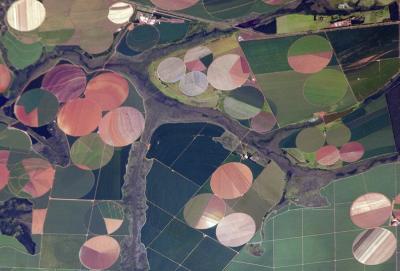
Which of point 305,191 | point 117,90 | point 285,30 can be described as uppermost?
point 285,30

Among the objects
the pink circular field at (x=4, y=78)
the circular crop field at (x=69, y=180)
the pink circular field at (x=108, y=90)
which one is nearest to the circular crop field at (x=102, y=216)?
the circular crop field at (x=69, y=180)

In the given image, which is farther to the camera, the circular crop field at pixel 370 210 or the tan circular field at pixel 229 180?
the circular crop field at pixel 370 210

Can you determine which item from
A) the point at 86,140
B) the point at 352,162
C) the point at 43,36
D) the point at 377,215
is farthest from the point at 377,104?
the point at 43,36

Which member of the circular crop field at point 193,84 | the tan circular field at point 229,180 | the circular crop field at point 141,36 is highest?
the circular crop field at point 141,36

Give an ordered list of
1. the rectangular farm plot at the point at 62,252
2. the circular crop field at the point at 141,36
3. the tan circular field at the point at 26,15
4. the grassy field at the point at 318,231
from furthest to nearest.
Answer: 1. the grassy field at the point at 318,231
2. the rectangular farm plot at the point at 62,252
3. the circular crop field at the point at 141,36
4. the tan circular field at the point at 26,15

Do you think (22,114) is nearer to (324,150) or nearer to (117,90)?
(117,90)

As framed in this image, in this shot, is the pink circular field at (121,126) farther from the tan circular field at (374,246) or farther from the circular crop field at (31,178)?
the tan circular field at (374,246)

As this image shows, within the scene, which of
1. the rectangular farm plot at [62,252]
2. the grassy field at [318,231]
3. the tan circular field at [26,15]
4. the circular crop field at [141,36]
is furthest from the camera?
the grassy field at [318,231]
